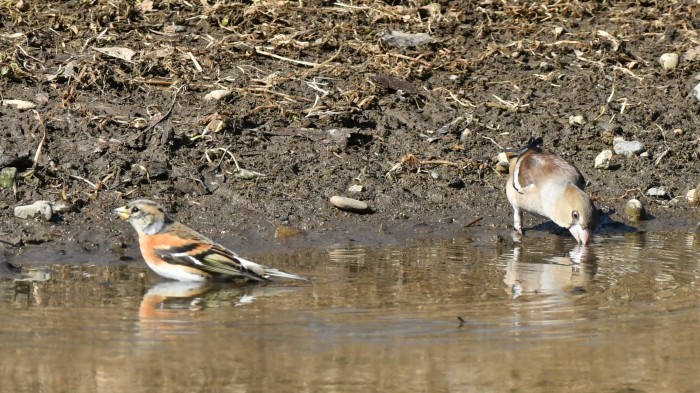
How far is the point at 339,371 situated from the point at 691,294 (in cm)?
275

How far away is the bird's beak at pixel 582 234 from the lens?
29.7 ft

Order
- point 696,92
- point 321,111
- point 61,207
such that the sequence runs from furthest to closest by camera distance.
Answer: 1. point 696,92
2. point 321,111
3. point 61,207

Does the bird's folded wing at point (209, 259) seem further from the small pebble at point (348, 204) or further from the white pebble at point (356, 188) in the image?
the white pebble at point (356, 188)

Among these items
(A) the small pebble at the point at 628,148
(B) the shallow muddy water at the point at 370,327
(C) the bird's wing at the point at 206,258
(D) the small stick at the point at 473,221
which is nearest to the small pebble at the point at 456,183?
(D) the small stick at the point at 473,221

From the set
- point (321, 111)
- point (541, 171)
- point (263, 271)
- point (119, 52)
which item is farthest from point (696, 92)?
point (263, 271)

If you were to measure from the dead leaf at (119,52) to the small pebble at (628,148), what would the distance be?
4.31 m

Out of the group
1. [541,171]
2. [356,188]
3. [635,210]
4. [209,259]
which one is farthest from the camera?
[635,210]

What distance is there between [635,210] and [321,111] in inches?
108

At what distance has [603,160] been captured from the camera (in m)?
10.4

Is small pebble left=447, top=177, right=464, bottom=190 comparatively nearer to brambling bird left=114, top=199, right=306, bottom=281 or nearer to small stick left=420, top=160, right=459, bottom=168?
small stick left=420, top=160, right=459, bottom=168

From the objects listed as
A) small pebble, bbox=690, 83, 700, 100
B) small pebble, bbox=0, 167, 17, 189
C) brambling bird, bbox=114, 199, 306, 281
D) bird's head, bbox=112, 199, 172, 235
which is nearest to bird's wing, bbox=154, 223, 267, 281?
brambling bird, bbox=114, 199, 306, 281

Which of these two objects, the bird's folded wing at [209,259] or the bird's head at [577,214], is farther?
the bird's head at [577,214]

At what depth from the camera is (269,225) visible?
9.12 meters

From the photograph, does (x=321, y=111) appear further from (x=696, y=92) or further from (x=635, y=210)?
(x=696, y=92)
